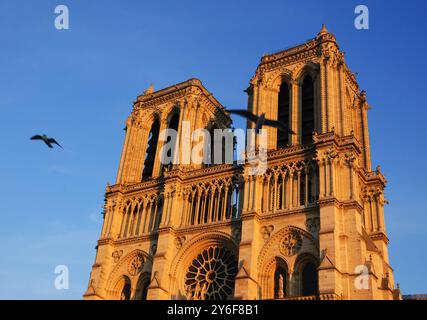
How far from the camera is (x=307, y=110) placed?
41.5m

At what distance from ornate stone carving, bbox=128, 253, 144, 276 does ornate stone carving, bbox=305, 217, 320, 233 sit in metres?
13.0

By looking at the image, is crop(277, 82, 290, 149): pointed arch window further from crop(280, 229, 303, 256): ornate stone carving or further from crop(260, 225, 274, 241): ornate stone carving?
crop(280, 229, 303, 256): ornate stone carving

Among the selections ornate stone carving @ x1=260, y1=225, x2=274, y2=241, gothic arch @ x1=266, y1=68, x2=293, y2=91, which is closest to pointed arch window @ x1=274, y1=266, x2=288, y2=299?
ornate stone carving @ x1=260, y1=225, x2=274, y2=241

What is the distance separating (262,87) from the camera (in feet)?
141

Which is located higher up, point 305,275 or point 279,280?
point 305,275

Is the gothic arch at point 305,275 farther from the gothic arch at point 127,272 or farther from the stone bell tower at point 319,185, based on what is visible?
the gothic arch at point 127,272

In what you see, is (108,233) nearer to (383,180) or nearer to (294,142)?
(294,142)

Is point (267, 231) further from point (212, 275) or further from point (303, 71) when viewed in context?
point (303, 71)

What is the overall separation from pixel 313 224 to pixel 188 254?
9480 mm

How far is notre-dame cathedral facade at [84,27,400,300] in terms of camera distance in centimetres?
3344

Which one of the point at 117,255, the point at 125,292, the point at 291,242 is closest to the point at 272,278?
the point at 291,242

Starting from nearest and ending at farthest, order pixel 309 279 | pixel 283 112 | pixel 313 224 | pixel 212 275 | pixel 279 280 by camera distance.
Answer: pixel 309 279, pixel 279 280, pixel 313 224, pixel 212 275, pixel 283 112
